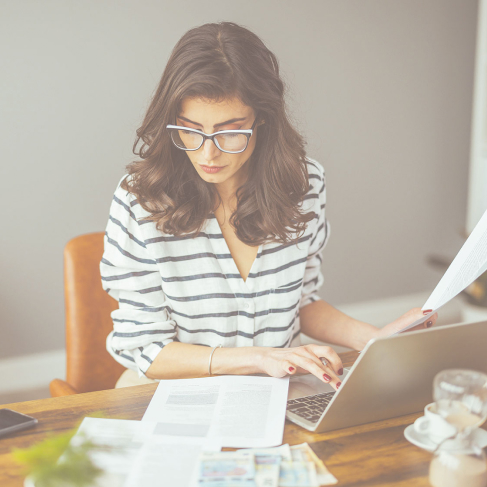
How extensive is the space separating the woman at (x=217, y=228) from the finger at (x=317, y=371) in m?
0.05

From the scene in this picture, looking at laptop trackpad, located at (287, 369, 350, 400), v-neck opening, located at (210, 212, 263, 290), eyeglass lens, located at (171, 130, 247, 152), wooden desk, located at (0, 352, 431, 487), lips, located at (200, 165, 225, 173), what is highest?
eyeglass lens, located at (171, 130, 247, 152)

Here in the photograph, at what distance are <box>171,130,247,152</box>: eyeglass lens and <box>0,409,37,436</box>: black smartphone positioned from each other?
0.63m

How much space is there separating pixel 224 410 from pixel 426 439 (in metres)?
0.34

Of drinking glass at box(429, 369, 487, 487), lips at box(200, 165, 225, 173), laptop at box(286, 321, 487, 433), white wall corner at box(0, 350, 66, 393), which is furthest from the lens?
white wall corner at box(0, 350, 66, 393)

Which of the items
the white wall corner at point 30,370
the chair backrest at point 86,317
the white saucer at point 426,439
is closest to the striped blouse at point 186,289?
the chair backrest at point 86,317

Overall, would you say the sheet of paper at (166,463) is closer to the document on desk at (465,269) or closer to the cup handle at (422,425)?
the cup handle at (422,425)

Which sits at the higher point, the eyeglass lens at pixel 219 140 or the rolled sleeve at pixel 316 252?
the eyeglass lens at pixel 219 140

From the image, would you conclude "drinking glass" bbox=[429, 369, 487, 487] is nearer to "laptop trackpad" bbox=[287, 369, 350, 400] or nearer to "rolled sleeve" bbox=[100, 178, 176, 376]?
"laptop trackpad" bbox=[287, 369, 350, 400]

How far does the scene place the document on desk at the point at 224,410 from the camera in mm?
937

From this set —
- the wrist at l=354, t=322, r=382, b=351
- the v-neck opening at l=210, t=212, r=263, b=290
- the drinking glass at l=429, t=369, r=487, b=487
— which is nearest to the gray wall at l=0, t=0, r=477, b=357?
the v-neck opening at l=210, t=212, r=263, b=290

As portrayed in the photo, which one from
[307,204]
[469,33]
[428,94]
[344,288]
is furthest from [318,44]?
[307,204]

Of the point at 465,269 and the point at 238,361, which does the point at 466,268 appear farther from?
the point at 238,361

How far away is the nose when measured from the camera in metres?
1.26

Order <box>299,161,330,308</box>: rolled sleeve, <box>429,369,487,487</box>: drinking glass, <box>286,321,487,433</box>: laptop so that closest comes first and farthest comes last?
<box>429,369,487,487</box>: drinking glass < <box>286,321,487,433</box>: laptop < <box>299,161,330,308</box>: rolled sleeve
